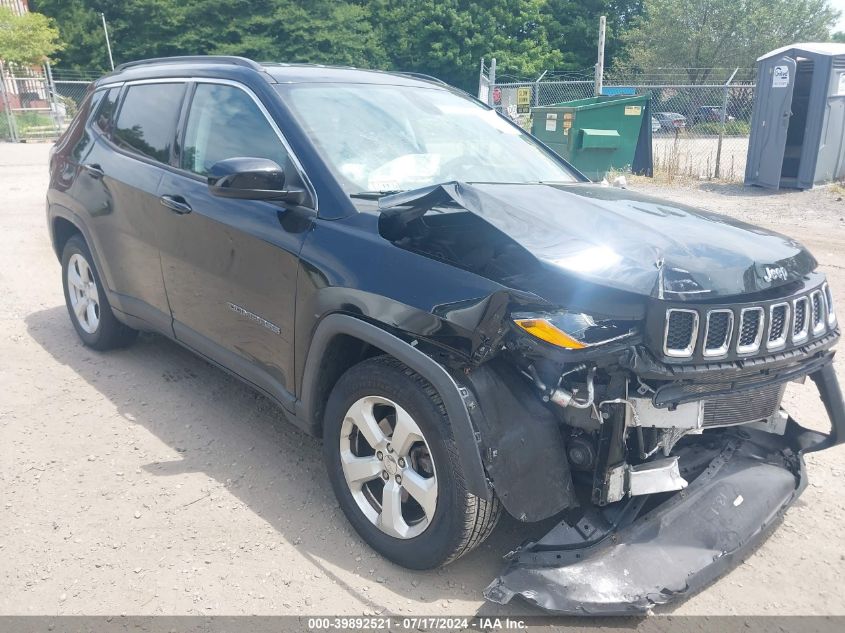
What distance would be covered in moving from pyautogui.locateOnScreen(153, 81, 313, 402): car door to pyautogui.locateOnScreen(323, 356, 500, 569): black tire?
508 mm

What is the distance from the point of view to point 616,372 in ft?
7.86

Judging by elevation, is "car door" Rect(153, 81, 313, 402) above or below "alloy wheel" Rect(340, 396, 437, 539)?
above

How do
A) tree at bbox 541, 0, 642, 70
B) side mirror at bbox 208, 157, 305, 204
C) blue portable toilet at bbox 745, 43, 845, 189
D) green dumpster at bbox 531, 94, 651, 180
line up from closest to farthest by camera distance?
1. side mirror at bbox 208, 157, 305, 204
2. blue portable toilet at bbox 745, 43, 845, 189
3. green dumpster at bbox 531, 94, 651, 180
4. tree at bbox 541, 0, 642, 70

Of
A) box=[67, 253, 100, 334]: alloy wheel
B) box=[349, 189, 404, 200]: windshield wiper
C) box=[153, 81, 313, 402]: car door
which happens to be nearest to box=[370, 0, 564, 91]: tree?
box=[67, 253, 100, 334]: alloy wheel

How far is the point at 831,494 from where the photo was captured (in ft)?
11.2

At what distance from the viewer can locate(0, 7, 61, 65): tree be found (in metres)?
30.3

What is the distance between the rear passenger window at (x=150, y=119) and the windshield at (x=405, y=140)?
3.19ft

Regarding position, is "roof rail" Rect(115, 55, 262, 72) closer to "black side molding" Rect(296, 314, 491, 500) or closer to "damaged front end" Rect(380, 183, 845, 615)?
"damaged front end" Rect(380, 183, 845, 615)

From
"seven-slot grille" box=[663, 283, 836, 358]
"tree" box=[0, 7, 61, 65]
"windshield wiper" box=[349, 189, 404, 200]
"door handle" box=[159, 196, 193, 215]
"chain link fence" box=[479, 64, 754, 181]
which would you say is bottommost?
"chain link fence" box=[479, 64, 754, 181]

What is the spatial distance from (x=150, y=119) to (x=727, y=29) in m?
40.0

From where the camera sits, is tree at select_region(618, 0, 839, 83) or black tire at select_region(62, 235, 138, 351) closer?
black tire at select_region(62, 235, 138, 351)

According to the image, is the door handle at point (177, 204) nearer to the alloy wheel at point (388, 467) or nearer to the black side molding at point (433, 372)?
the black side molding at point (433, 372)

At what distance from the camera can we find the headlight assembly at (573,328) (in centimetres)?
233

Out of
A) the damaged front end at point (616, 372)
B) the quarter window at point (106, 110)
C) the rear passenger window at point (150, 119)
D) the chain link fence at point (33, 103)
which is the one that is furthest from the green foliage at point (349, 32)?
the damaged front end at point (616, 372)
